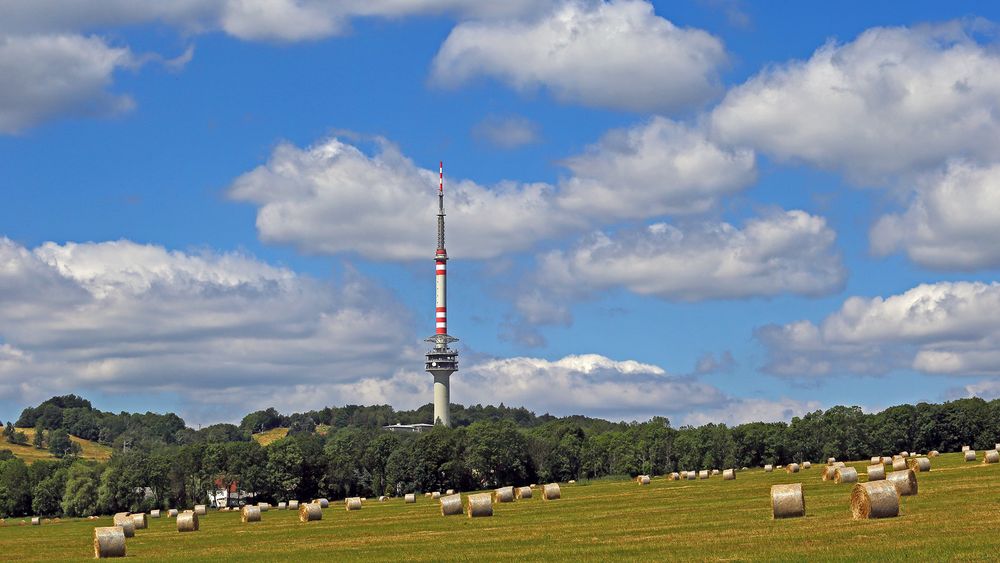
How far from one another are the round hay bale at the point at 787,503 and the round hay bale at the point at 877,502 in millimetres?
3184

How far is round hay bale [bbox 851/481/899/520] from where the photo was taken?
4878cm

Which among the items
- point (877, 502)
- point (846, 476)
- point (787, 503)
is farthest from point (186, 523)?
point (877, 502)

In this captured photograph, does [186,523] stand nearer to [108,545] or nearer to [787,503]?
[108,545]

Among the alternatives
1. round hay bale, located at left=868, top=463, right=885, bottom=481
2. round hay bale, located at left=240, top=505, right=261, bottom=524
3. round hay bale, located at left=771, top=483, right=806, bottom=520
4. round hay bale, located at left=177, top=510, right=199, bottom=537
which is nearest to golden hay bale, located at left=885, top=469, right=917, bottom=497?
round hay bale, located at left=771, top=483, right=806, bottom=520

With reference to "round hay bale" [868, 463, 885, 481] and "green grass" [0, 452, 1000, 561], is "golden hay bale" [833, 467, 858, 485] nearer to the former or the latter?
"green grass" [0, 452, 1000, 561]

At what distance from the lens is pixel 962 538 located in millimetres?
39375

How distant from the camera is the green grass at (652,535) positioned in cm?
4007

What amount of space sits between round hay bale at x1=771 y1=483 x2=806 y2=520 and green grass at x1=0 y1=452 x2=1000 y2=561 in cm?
70

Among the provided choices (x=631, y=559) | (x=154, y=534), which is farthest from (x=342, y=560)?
(x=154, y=534)

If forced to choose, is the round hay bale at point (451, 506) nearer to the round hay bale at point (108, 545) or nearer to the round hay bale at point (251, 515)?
the round hay bale at point (251, 515)

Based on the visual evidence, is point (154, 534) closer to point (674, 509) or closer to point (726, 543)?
point (674, 509)

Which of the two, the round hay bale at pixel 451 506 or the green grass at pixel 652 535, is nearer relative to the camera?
the green grass at pixel 652 535

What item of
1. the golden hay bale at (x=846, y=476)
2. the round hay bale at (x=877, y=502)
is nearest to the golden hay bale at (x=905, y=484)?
the round hay bale at (x=877, y=502)

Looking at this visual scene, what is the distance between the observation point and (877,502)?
48719 mm
